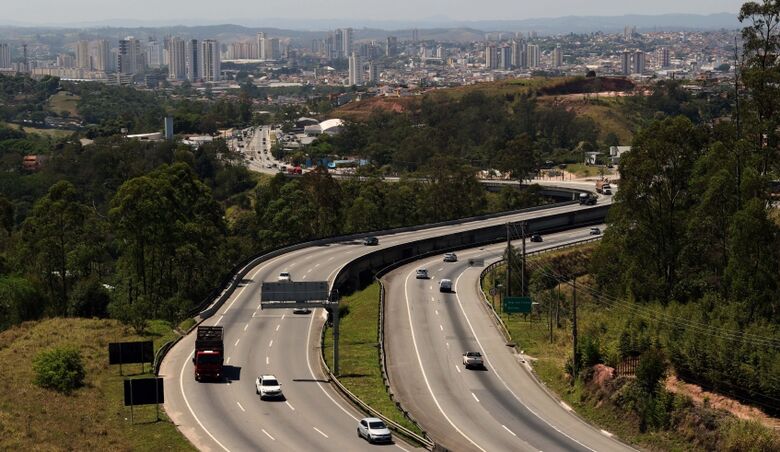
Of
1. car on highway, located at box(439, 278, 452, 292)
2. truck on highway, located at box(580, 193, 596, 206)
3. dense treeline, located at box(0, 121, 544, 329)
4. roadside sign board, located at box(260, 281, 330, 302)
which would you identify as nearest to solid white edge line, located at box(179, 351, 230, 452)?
roadside sign board, located at box(260, 281, 330, 302)

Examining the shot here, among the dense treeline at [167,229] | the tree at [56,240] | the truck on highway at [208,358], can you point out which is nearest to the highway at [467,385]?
the truck on highway at [208,358]

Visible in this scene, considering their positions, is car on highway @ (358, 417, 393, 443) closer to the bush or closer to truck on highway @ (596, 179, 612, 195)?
the bush

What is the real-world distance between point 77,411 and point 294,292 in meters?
12.5

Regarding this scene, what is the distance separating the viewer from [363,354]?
51.2m

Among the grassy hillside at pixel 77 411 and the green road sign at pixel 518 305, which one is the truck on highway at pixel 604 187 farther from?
the grassy hillside at pixel 77 411

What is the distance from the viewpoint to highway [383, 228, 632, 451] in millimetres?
38469

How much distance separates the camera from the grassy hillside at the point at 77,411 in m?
35.8

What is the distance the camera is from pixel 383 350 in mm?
51375

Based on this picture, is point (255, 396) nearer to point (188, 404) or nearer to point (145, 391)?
point (188, 404)

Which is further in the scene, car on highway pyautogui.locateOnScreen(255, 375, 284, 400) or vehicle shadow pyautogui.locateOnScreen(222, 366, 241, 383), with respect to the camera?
vehicle shadow pyautogui.locateOnScreen(222, 366, 241, 383)

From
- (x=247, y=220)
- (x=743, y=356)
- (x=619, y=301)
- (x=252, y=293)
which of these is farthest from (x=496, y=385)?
(x=247, y=220)

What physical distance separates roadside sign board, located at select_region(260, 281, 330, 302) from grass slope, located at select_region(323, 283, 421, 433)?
8.97ft

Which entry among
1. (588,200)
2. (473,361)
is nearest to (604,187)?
(588,200)

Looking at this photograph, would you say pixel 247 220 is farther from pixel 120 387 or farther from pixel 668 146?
pixel 120 387
